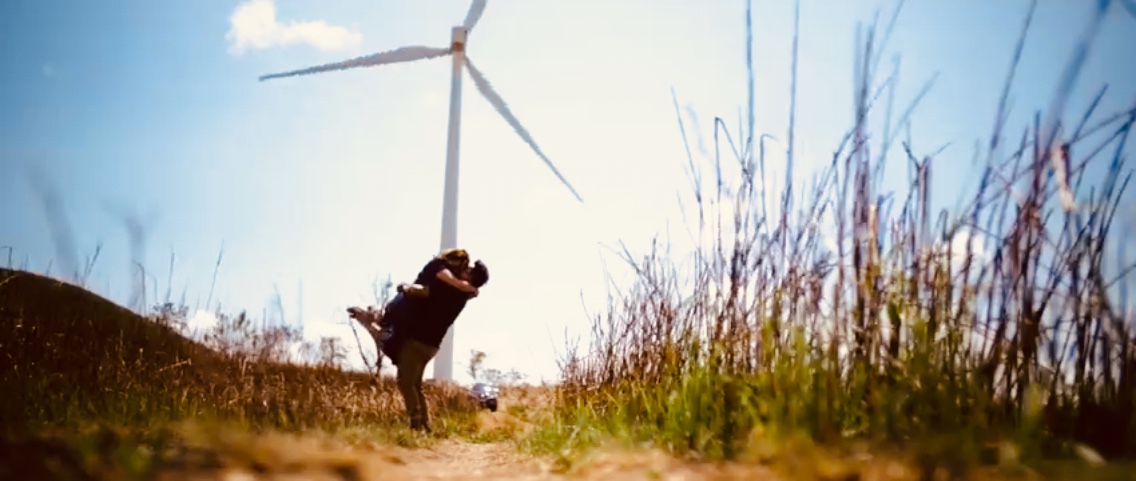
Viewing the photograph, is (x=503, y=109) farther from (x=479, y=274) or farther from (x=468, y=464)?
(x=468, y=464)

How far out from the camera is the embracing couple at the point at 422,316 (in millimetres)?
6727

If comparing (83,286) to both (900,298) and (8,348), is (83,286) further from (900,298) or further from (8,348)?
(900,298)

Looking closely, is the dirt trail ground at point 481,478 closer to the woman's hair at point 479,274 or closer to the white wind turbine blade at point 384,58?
the woman's hair at point 479,274

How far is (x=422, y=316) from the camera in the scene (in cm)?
679

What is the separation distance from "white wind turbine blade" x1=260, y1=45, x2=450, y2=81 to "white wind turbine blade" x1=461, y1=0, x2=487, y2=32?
47.2 inches

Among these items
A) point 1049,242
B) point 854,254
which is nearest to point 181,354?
point 854,254

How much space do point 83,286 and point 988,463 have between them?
6990mm

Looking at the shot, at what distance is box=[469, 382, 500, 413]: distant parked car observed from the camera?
47.0ft

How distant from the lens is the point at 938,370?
248 centimetres

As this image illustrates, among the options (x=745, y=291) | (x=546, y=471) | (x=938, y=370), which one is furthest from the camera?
(x=745, y=291)

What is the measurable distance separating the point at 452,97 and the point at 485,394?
5.93 metres

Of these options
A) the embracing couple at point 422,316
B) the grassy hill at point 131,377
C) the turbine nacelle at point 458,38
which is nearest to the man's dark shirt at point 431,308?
the embracing couple at point 422,316

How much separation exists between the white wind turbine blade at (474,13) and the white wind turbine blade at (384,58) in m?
1.20

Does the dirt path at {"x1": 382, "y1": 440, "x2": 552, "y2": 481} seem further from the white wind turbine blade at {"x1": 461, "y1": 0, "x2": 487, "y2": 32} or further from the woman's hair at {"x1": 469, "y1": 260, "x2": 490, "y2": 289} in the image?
the white wind turbine blade at {"x1": 461, "y1": 0, "x2": 487, "y2": 32}
